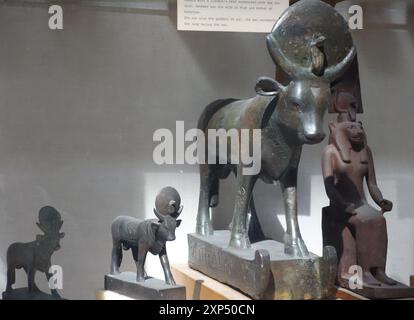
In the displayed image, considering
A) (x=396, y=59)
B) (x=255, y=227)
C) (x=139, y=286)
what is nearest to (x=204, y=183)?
(x=255, y=227)

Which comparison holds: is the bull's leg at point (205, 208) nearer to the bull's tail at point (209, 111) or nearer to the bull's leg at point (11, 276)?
the bull's tail at point (209, 111)

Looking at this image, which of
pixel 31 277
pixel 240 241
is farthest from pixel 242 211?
pixel 31 277

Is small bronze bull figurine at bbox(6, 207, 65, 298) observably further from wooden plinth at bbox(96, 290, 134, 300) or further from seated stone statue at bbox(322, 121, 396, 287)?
seated stone statue at bbox(322, 121, 396, 287)

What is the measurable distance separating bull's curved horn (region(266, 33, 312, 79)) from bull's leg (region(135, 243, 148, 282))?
1.76ft

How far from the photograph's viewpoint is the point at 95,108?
170 centimetres

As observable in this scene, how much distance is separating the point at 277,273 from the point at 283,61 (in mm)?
480

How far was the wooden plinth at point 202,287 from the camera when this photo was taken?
1583mm

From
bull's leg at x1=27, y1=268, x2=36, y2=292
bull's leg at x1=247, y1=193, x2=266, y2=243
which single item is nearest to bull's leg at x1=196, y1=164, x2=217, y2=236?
bull's leg at x1=247, y1=193, x2=266, y2=243

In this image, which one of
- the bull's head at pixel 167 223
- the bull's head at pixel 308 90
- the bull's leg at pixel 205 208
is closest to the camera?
the bull's head at pixel 308 90

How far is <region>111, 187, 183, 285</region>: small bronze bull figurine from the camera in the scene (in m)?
1.59

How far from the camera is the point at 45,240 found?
65.2 inches

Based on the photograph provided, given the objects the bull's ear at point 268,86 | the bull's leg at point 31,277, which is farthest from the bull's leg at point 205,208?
the bull's leg at point 31,277

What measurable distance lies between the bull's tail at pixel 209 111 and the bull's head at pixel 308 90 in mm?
280
